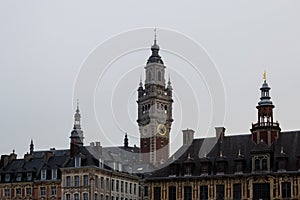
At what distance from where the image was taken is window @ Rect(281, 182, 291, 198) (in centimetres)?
9181

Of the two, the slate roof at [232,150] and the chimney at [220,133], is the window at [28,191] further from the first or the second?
the chimney at [220,133]

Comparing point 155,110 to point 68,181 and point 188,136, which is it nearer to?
point 68,181

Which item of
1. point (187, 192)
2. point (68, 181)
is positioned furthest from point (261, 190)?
point (68, 181)

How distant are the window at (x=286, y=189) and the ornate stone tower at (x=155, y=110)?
5389cm

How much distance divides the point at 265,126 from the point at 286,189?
386 inches

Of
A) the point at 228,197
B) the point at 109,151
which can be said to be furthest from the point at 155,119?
the point at 228,197

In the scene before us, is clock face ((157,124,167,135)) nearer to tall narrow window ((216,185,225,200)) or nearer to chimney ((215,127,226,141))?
chimney ((215,127,226,141))

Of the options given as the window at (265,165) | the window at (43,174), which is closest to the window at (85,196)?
the window at (43,174)

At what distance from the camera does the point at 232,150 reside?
324 ft

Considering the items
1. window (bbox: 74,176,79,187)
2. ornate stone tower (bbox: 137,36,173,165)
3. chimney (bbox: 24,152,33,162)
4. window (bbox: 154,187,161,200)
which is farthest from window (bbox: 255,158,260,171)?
chimney (bbox: 24,152,33,162)

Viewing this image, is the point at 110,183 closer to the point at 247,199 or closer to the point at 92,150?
the point at 92,150

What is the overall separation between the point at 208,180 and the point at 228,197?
12.1 ft

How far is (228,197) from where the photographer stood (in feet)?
312

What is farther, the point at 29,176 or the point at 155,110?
Answer: the point at 155,110
